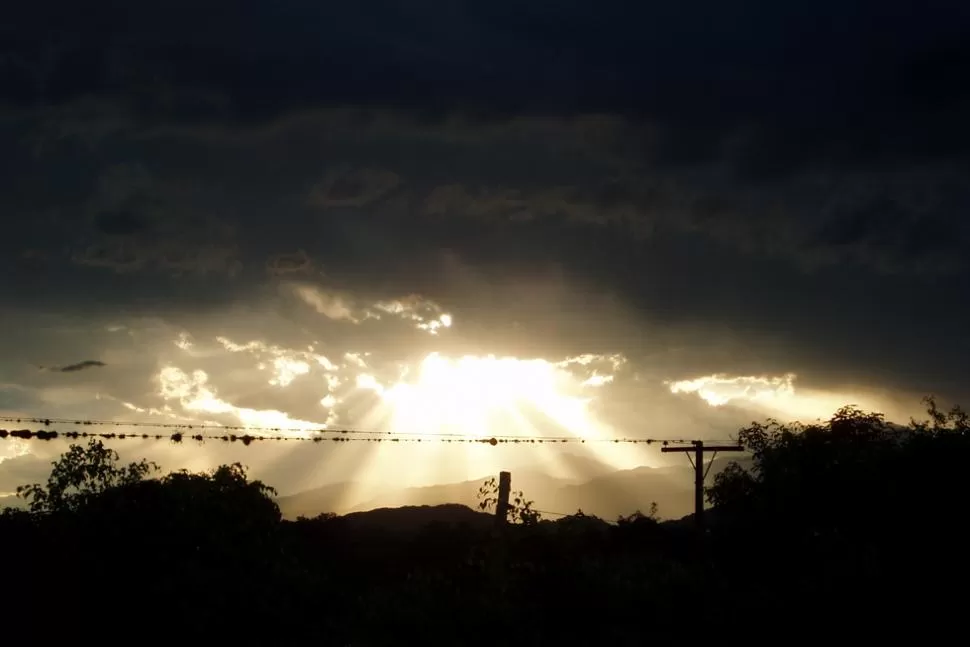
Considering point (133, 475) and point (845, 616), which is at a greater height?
point (133, 475)

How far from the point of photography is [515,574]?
28.2 m

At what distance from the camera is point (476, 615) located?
25375mm

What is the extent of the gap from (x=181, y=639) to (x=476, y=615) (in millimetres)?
12383

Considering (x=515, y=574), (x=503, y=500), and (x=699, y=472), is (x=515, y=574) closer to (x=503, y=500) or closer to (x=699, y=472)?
(x=503, y=500)

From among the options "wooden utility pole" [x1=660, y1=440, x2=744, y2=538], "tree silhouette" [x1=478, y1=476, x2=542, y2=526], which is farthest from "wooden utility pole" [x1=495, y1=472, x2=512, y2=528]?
"wooden utility pole" [x1=660, y1=440, x2=744, y2=538]

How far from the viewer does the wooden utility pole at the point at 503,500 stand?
35.2 m

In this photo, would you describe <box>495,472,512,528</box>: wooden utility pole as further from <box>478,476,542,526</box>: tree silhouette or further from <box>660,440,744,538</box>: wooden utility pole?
<box>660,440,744,538</box>: wooden utility pole

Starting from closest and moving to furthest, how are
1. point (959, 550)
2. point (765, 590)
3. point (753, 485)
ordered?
point (765, 590), point (959, 550), point (753, 485)

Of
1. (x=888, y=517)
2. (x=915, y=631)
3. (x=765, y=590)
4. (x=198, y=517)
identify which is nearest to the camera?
(x=915, y=631)

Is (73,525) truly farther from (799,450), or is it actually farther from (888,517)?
(799,450)

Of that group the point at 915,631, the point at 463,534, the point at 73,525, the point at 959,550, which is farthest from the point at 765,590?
the point at 463,534

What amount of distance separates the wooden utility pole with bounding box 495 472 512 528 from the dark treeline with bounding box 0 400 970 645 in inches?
21.7

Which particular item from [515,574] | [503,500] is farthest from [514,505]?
[515,574]

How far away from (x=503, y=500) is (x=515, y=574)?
8.56m
